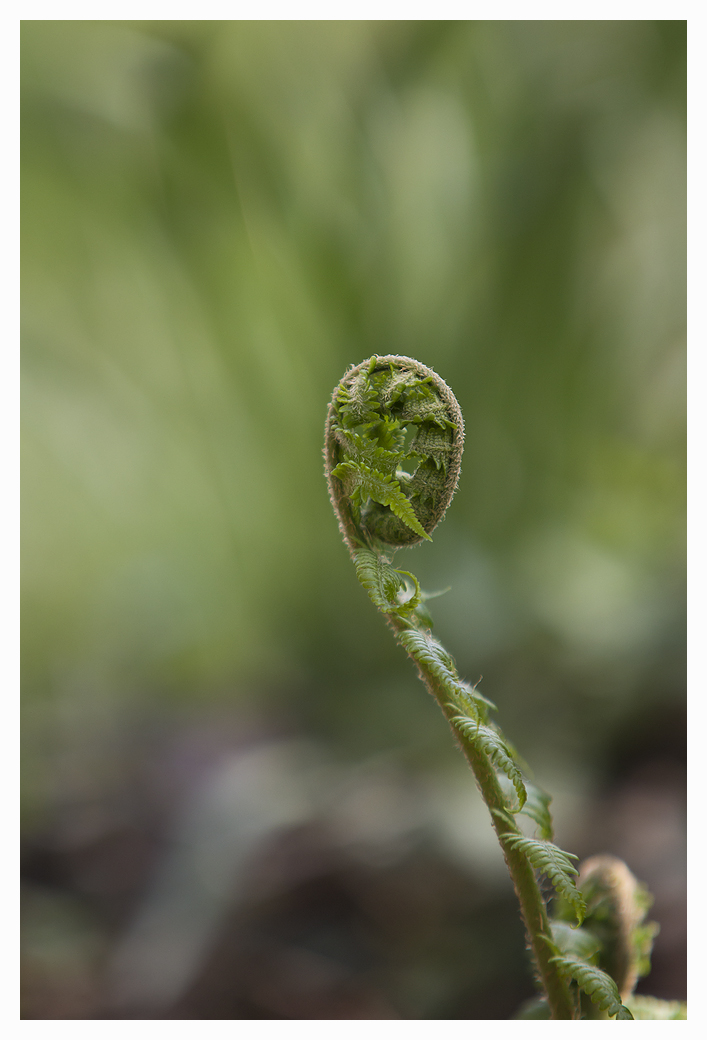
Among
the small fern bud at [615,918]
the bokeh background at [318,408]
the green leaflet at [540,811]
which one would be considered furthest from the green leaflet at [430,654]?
the bokeh background at [318,408]

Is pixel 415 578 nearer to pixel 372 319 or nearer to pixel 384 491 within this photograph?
pixel 384 491

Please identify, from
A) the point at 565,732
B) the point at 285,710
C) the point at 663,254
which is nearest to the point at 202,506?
the point at 285,710

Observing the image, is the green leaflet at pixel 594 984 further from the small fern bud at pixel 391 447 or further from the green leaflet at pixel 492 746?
the small fern bud at pixel 391 447

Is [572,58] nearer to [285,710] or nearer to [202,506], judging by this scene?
[202,506]

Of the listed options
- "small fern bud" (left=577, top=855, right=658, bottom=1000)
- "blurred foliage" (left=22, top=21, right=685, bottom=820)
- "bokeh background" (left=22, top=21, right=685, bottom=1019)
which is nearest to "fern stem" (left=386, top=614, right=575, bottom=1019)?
"small fern bud" (left=577, top=855, right=658, bottom=1000)

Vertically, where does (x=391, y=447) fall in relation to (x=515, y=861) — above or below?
above

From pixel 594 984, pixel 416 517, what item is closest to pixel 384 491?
pixel 416 517

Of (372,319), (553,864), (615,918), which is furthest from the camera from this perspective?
(372,319)

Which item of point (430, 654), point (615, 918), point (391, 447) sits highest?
point (391, 447)
